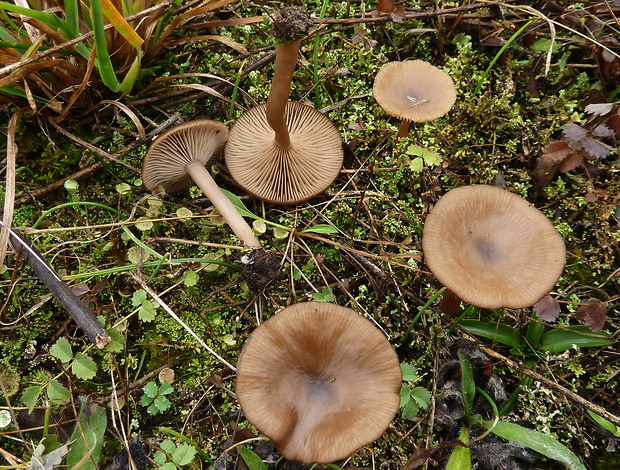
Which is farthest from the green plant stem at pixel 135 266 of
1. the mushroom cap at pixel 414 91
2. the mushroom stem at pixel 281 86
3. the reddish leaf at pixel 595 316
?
the reddish leaf at pixel 595 316

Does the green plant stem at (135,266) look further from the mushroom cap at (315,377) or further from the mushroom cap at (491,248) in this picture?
the mushroom cap at (491,248)

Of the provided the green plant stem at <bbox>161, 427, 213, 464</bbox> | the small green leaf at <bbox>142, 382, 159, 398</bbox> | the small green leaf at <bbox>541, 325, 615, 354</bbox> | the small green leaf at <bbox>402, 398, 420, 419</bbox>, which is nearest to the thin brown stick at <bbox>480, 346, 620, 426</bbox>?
the small green leaf at <bbox>541, 325, 615, 354</bbox>

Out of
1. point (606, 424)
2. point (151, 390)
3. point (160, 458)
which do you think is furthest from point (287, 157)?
point (606, 424)

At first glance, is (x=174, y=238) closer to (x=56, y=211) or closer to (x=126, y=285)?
(x=126, y=285)

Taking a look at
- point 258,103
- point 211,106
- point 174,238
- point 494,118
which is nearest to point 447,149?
point 494,118

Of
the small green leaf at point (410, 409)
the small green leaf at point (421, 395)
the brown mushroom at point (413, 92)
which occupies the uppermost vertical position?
the brown mushroom at point (413, 92)

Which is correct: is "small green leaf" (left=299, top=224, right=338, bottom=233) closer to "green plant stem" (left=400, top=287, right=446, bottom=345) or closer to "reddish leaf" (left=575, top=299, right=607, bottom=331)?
"green plant stem" (left=400, top=287, right=446, bottom=345)
